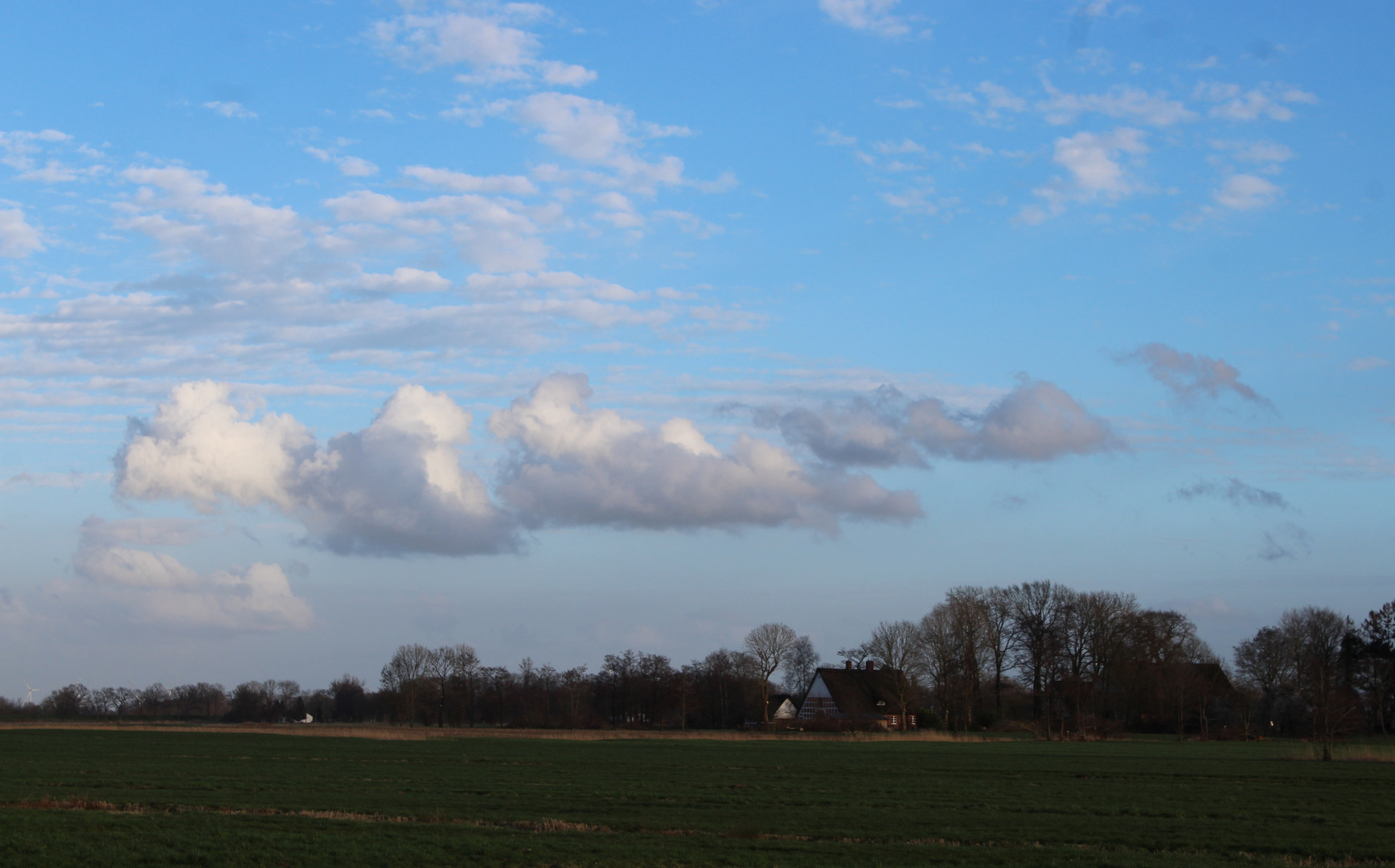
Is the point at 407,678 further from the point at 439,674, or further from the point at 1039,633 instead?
the point at 1039,633

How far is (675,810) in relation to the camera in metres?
26.6

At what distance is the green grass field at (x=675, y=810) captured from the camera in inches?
726

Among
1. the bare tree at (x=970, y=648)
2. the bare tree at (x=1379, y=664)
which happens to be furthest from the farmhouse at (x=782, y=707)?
the bare tree at (x=1379, y=664)

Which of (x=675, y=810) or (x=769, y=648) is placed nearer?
(x=675, y=810)

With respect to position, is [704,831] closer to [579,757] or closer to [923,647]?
[579,757]

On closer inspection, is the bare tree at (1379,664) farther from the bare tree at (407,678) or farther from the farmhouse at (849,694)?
the bare tree at (407,678)

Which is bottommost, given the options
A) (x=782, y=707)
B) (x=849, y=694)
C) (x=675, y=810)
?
(x=782, y=707)

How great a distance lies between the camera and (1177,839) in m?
21.6

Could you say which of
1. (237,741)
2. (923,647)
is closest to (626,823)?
(237,741)

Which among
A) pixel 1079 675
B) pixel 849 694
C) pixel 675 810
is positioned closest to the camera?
pixel 675 810

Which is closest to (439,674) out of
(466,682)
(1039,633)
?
(466,682)

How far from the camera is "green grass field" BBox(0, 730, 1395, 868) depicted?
18.4 metres

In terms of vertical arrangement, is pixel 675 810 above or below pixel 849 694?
above

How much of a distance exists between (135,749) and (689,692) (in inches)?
3247
